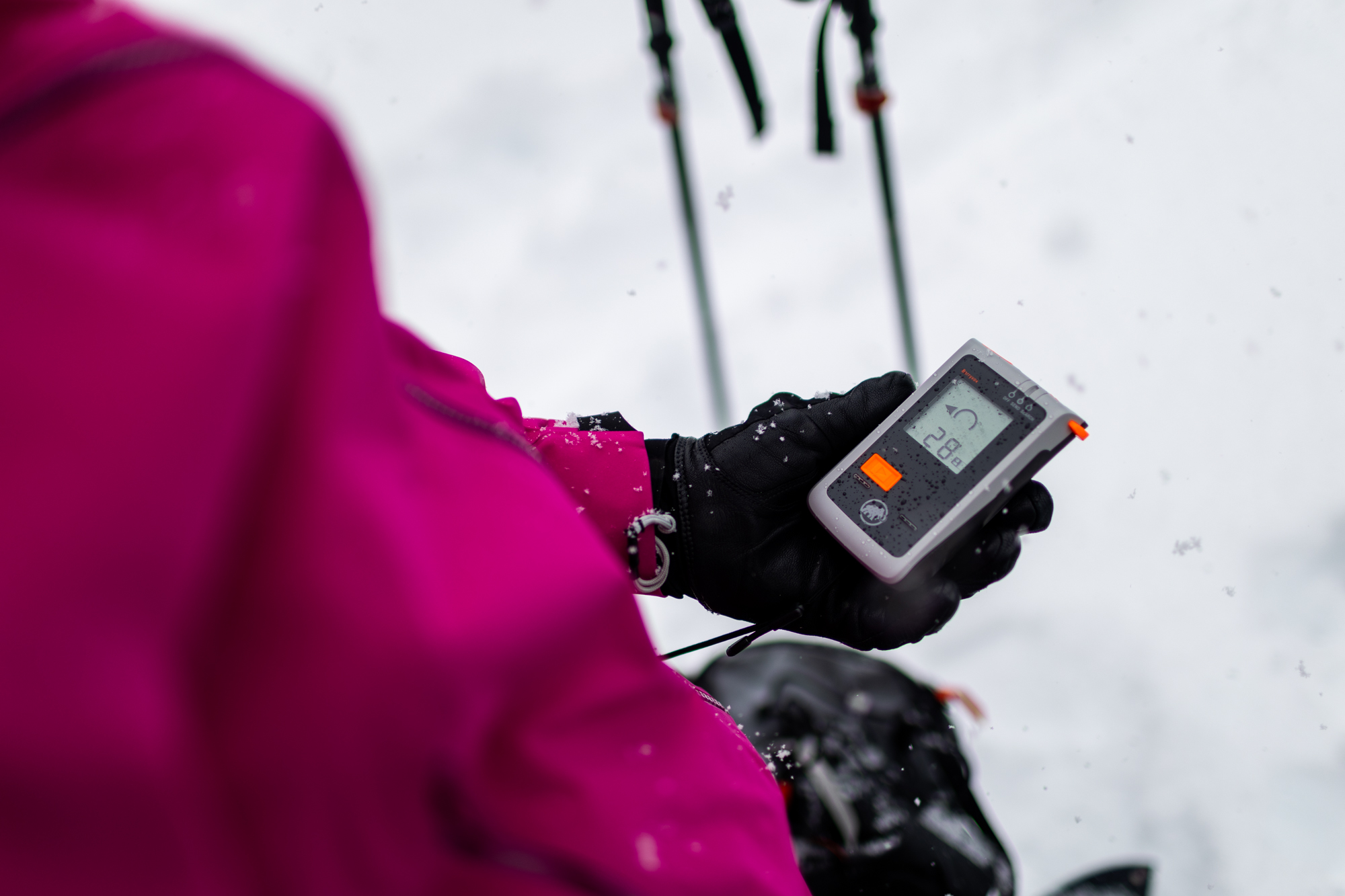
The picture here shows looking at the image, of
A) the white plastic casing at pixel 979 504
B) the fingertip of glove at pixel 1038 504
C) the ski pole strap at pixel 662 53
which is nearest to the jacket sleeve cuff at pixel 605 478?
the white plastic casing at pixel 979 504

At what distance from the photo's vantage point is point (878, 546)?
641mm

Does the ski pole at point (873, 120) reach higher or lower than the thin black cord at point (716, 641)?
higher

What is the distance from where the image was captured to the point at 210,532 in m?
0.23

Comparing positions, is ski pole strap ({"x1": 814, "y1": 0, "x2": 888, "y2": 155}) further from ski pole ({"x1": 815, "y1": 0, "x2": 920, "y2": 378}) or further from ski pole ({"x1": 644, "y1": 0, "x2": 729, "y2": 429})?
ski pole ({"x1": 644, "y1": 0, "x2": 729, "y2": 429})

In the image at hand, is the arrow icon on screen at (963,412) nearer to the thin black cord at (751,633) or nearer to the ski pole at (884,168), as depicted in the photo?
the thin black cord at (751,633)

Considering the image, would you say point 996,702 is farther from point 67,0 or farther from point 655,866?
point 67,0

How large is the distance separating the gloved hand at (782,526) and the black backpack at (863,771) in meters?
0.25

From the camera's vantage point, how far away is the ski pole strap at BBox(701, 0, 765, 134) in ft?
3.19

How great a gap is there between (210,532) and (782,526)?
54 centimetres

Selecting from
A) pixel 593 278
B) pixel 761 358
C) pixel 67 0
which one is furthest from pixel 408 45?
pixel 67 0

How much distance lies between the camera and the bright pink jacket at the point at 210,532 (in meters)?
0.22

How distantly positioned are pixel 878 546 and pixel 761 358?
0.55 metres

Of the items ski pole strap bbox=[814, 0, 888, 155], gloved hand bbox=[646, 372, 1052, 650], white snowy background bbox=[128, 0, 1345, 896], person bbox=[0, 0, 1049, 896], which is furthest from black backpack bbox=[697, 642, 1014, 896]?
ski pole strap bbox=[814, 0, 888, 155]

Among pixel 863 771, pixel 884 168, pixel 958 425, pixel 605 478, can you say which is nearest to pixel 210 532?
pixel 605 478
